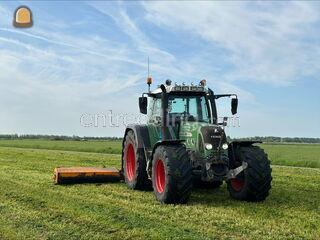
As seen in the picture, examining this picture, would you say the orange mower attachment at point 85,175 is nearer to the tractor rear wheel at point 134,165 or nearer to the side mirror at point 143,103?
the tractor rear wheel at point 134,165

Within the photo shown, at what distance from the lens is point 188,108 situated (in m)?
10.2

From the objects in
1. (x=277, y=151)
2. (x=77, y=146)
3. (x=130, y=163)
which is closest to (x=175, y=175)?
(x=130, y=163)

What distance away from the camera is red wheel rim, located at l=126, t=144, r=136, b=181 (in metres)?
11.6

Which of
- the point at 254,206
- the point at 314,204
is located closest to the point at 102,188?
the point at 254,206

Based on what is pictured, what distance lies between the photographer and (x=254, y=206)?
336 inches

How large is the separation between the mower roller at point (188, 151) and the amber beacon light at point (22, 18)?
3.48 metres

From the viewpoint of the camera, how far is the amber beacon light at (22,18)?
21.6 feet

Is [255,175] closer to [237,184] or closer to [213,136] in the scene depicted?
[237,184]

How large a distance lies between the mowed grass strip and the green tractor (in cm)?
34

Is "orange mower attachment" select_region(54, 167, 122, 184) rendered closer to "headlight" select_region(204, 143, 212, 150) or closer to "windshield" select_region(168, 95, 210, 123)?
"windshield" select_region(168, 95, 210, 123)

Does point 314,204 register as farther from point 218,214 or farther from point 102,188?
point 102,188

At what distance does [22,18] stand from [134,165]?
5673 millimetres

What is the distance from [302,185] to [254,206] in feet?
14.1

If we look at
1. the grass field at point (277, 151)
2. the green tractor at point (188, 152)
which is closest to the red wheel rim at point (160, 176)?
the green tractor at point (188, 152)
